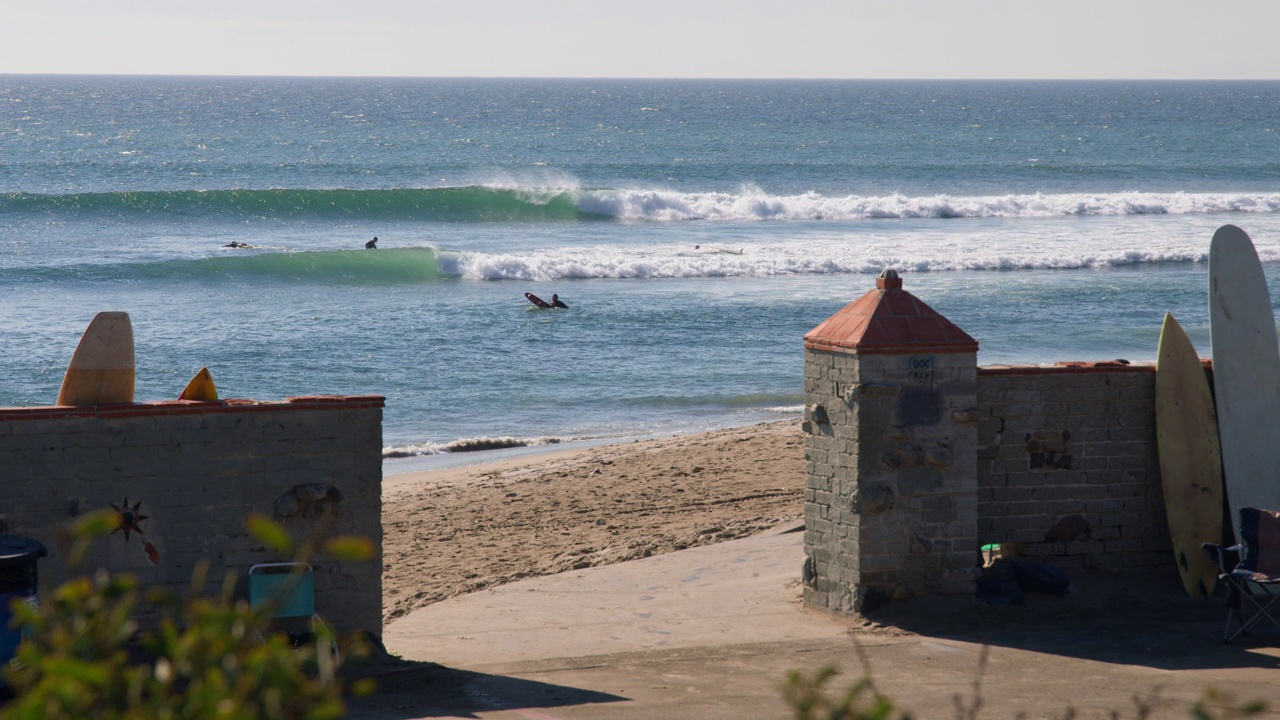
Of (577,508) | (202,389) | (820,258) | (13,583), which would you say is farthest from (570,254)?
(13,583)

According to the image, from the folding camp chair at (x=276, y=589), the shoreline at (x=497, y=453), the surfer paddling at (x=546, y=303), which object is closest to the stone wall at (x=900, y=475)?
the folding camp chair at (x=276, y=589)

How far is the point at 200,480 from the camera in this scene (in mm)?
8375

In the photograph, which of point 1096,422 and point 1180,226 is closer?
point 1096,422

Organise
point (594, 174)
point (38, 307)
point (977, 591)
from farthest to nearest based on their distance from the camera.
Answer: point (594, 174)
point (38, 307)
point (977, 591)

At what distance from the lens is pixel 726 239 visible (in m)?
40.9

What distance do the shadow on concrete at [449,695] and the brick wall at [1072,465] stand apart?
3.51m

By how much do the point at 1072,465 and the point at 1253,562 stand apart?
1425mm

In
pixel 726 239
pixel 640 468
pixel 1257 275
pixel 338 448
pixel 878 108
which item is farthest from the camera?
pixel 878 108

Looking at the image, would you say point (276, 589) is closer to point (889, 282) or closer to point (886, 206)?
point (889, 282)

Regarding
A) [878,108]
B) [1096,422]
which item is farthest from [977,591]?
[878,108]

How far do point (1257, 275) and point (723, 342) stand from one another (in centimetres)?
1539

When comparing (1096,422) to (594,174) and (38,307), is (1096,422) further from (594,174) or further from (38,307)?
(594,174)

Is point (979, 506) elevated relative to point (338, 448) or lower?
lower

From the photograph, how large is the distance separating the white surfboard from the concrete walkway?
902mm
